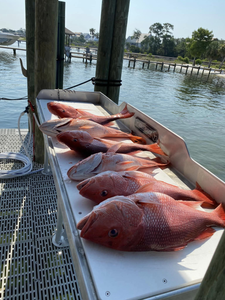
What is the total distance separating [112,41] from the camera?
4992 mm

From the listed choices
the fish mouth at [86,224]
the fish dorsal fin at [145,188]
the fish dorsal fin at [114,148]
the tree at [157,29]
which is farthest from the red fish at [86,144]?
the tree at [157,29]

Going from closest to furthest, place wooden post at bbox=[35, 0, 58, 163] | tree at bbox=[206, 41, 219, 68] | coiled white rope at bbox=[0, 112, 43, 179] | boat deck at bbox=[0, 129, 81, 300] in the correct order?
1. boat deck at bbox=[0, 129, 81, 300]
2. wooden post at bbox=[35, 0, 58, 163]
3. coiled white rope at bbox=[0, 112, 43, 179]
4. tree at bbox=[206, 41, 219, 68]

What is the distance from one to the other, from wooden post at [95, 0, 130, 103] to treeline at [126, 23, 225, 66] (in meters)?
71.9

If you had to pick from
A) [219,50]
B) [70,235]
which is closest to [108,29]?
[70,235]

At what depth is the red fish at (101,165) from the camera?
2016 millimetres

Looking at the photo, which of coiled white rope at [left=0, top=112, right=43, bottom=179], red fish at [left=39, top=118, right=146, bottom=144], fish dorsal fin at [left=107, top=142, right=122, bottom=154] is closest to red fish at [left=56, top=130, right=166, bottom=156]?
fish dorsal fin at [left=107, top=142, right=122, bottom=154]

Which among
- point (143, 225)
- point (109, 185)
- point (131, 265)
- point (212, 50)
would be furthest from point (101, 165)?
point (212, 50)

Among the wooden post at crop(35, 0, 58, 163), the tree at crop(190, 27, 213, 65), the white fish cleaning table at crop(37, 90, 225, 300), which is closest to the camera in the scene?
the white fish cleaning table at crop(37, 90, 225, 300)

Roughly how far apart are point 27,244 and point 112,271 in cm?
202

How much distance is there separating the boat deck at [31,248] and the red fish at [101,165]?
1.29 metres

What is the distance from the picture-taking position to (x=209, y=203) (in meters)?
1.91

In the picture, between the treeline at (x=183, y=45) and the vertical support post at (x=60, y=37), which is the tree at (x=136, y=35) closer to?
the treeline at (x=183, y=45)

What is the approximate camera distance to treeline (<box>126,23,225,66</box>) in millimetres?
71375

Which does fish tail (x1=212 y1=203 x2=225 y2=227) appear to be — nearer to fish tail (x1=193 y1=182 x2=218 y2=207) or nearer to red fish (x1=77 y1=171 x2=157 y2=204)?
fish tail (x1=193 y1=182 x2=218 y2=207)
